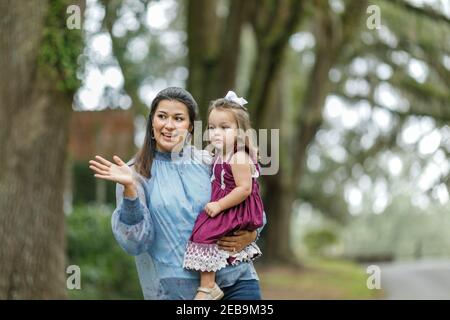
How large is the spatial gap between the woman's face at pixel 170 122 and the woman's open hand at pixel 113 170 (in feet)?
0.53

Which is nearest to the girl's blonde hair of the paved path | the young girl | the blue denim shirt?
the young girl

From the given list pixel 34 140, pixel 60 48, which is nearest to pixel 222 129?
pixel 60 48

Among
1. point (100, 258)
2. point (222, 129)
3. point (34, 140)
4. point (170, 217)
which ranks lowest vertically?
point (100, 258)

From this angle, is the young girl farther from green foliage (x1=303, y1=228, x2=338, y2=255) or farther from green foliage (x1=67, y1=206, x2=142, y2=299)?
green foliage (x1=303, y1=228, x2=338, y2=255)

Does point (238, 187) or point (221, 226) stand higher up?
point (238, 187)

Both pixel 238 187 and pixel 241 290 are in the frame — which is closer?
pixel 238 187

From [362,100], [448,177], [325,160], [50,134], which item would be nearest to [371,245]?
[325,160]

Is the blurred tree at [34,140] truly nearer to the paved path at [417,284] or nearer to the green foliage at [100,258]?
the green foliage at [100,258]

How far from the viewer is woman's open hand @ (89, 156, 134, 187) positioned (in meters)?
2.24

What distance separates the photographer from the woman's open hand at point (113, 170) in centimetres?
224

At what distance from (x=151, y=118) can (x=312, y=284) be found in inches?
592

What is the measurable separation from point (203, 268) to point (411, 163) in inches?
735

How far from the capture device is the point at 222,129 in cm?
233

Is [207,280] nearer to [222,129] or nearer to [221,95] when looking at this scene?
[222,129]
